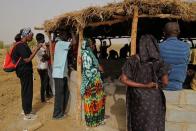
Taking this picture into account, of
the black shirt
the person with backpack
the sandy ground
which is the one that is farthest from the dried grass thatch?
the sandy ground

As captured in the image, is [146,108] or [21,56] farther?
[21,56]

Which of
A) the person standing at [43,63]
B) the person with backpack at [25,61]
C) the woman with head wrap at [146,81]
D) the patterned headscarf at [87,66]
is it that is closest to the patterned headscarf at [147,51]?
the woman with head wrap at [146,81]

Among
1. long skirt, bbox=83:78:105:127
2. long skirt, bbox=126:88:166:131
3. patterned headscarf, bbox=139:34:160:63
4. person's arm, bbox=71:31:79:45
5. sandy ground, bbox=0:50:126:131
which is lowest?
sandy ground, bbox=0:50:126:131

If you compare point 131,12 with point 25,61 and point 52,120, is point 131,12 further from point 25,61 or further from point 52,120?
point 52,120

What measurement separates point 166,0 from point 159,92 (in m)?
1.91

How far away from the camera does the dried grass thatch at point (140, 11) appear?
6992 millimetres

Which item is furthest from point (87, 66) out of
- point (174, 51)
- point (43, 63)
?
point (43, 63)

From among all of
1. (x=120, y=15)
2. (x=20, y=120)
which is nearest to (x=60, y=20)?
(x=120, y=15)

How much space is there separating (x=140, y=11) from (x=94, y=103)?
211 centimetres

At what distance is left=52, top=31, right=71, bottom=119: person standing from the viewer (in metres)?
8.88

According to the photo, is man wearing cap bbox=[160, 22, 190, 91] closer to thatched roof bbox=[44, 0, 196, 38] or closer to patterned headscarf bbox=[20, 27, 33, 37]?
thatched roof bbox=[44, 0, 196, 38]

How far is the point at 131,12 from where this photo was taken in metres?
7.19

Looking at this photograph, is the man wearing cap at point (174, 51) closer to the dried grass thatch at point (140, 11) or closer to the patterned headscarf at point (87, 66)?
the dried grass thatch at point (140, 11)

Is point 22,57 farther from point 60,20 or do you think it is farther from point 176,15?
point 176,15
